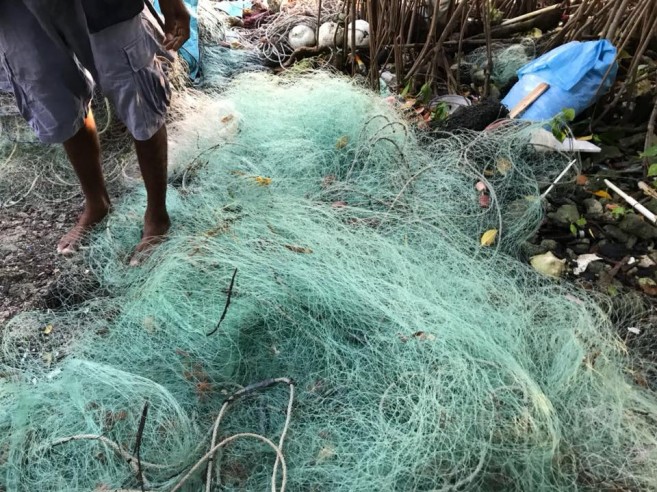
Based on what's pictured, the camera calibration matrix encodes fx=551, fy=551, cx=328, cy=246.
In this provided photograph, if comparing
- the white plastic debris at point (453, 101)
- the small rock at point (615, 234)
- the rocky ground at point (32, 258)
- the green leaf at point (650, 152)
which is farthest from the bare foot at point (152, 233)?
the green leaf at point (650, 152)

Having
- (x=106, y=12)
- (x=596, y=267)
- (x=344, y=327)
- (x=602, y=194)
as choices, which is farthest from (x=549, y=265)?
(x=106, y=12)

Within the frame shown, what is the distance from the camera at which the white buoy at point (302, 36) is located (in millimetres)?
5055

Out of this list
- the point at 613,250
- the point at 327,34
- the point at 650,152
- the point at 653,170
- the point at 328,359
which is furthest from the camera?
the point at 327,34

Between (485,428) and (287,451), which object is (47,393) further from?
(485,428)

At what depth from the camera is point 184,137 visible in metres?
3.68

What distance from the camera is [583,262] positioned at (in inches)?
110

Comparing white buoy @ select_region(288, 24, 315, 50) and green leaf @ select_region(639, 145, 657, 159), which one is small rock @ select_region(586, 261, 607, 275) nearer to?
green leaf @ select_region(639, 145, 657, 159)

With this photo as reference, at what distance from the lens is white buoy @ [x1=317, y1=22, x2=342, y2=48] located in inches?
191

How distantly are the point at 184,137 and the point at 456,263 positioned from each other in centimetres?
208

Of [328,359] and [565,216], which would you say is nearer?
[328,359]

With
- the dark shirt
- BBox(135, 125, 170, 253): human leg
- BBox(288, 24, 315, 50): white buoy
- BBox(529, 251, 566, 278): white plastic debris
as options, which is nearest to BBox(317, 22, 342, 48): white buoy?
BBox(288, 24, 315, 50): white buoy

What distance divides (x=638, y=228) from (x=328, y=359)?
6.19 ft

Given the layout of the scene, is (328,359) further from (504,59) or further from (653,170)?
(504,59)

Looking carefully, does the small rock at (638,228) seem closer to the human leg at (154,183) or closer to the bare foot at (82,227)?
the human leg at (154,183)
